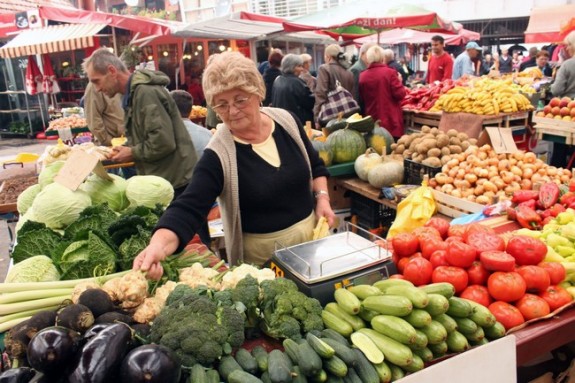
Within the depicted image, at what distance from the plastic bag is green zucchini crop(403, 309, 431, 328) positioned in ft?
6.93

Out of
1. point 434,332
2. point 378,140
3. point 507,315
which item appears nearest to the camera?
point 434,332

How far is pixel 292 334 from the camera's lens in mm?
1648

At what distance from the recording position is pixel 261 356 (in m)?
1.56

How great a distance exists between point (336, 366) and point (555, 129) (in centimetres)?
591

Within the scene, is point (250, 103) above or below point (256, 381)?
above

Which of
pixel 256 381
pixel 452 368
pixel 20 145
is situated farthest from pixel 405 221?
pixel 20 145

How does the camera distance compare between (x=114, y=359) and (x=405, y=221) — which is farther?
(x=405, y=221)

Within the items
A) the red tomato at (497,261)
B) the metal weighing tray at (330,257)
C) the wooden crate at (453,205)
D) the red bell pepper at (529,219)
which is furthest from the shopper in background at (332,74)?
the red tomato at (497,261)

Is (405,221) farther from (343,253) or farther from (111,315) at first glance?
(111,315)

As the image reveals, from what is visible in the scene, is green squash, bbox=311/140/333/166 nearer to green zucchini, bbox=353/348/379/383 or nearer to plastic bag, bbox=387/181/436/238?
plastic bag, bbox=387/181/436/238

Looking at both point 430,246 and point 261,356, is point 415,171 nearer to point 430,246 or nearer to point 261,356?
point 430,246

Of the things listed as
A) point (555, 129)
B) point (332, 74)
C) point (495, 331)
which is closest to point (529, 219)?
point (495, 331)

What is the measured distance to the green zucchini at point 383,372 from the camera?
1570 millimetres

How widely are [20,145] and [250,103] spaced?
13821 mm
